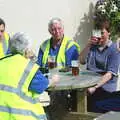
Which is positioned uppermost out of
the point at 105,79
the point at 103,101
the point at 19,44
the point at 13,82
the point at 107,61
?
the point at 19,44

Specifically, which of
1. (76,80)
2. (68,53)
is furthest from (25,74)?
(68,53)

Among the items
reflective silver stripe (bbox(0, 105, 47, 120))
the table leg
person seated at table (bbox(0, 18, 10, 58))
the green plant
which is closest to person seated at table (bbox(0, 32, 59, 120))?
reflective silver stripe (bbox(0, 105, 47, 120))

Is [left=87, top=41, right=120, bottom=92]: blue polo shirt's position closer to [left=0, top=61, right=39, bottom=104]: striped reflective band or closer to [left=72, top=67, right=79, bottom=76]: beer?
[left=72, top=67, right=79, bottom=76]: beer

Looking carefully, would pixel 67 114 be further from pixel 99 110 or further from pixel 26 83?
pixel 26 83

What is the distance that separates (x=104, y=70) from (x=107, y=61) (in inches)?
4.7

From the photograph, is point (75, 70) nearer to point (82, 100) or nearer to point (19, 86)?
point (82, 100)

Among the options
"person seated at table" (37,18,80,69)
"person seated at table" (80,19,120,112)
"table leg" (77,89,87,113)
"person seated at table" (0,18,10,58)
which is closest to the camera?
"table leg" (77,89,87,113)

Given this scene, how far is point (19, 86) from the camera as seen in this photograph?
433 cm

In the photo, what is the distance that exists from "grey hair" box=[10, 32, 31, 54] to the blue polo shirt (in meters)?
1.49

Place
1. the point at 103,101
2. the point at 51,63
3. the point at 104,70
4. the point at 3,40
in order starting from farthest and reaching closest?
1. the point at 3,40
2. the point at 51,63
3. the point at 104,70
4. the point at 103,101

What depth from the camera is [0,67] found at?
4.30 m

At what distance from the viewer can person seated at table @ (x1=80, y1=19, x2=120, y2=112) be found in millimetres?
5777

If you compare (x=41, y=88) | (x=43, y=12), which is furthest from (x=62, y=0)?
(x=41, y=88)

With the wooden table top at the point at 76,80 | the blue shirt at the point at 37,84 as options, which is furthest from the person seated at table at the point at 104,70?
the blue shirt at the point at 37,84
